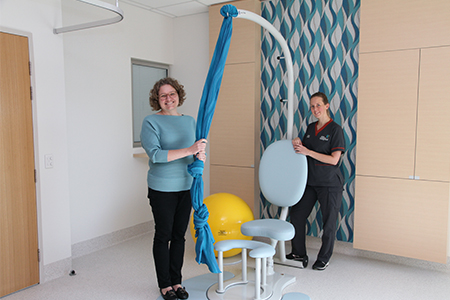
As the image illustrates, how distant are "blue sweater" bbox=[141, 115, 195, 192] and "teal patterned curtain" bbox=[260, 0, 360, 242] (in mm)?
1614

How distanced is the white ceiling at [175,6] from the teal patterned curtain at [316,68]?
714 mm

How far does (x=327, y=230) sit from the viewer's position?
3.40 meters

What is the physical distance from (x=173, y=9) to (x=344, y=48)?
6.58 ft

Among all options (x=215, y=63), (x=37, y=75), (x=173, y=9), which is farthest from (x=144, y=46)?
(x=215, y=63)

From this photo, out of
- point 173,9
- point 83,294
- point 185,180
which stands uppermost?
point 173,9

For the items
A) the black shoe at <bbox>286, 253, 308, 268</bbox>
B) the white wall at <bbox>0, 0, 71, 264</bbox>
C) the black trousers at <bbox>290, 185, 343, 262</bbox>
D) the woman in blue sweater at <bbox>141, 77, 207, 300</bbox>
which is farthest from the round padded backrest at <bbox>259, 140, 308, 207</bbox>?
the white wall at <bbox>0, 0, 71, 264</bbox>

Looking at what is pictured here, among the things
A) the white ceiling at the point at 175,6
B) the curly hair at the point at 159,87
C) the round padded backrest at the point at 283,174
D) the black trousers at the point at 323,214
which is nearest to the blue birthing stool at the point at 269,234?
the round padded backrest at the point at 283,174

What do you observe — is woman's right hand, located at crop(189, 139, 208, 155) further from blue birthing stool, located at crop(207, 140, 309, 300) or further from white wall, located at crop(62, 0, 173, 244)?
white wall, located at crop(62, 0, 173, 244)

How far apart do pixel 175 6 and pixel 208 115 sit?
2232 mm

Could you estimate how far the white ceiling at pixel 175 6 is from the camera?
4059 millimetres

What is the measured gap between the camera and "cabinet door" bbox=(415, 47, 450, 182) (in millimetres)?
3070

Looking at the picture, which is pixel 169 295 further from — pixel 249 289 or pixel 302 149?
pixel 302 149

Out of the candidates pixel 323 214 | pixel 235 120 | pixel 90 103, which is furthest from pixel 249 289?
pixel 90 103

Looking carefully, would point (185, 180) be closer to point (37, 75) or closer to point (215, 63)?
point (215, 63)
